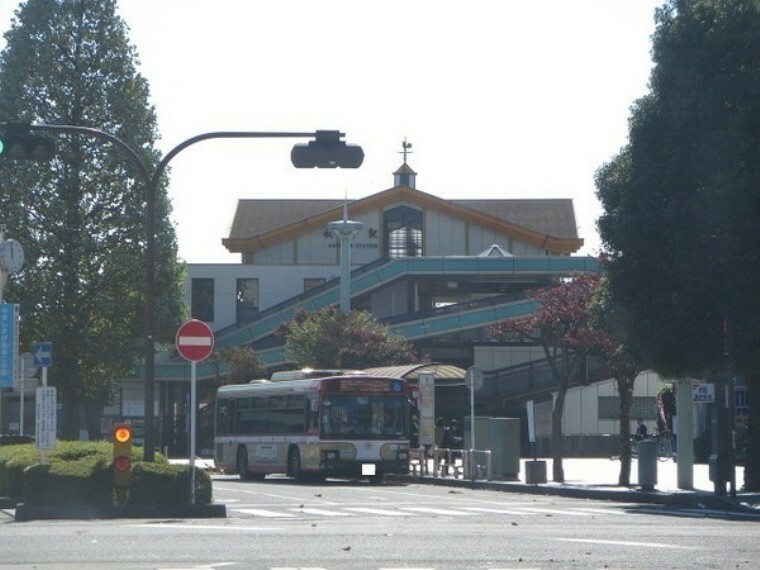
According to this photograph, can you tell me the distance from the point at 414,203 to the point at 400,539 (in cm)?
6629

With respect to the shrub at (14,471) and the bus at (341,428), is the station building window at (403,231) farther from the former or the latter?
the shrub at (14,471)

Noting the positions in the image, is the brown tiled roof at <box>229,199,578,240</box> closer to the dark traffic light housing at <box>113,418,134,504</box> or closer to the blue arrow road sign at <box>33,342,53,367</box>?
the blue arrow road sign at <box>33,342,53,367</box>

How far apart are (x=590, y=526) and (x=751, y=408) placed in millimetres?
11211

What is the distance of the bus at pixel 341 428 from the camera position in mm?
37625

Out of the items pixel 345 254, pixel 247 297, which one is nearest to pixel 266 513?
pixel 345 254

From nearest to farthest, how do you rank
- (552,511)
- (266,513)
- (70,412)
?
(266,513)
(552,511)
(70,412)

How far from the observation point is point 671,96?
2958cm

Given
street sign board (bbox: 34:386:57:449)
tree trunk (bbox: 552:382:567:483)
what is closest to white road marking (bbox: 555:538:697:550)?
street sign board (bbox: 34:386:57:449)

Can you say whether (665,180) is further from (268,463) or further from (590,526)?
(268,463)

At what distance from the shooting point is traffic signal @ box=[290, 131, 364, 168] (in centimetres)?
2344

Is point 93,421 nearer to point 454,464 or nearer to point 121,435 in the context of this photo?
point 454,464

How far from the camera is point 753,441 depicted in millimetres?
30109

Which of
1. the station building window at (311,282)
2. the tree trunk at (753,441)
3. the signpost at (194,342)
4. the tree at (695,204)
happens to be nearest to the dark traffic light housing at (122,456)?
the signpost at (194,342)

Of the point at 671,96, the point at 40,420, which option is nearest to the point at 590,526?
the point at 40,420
